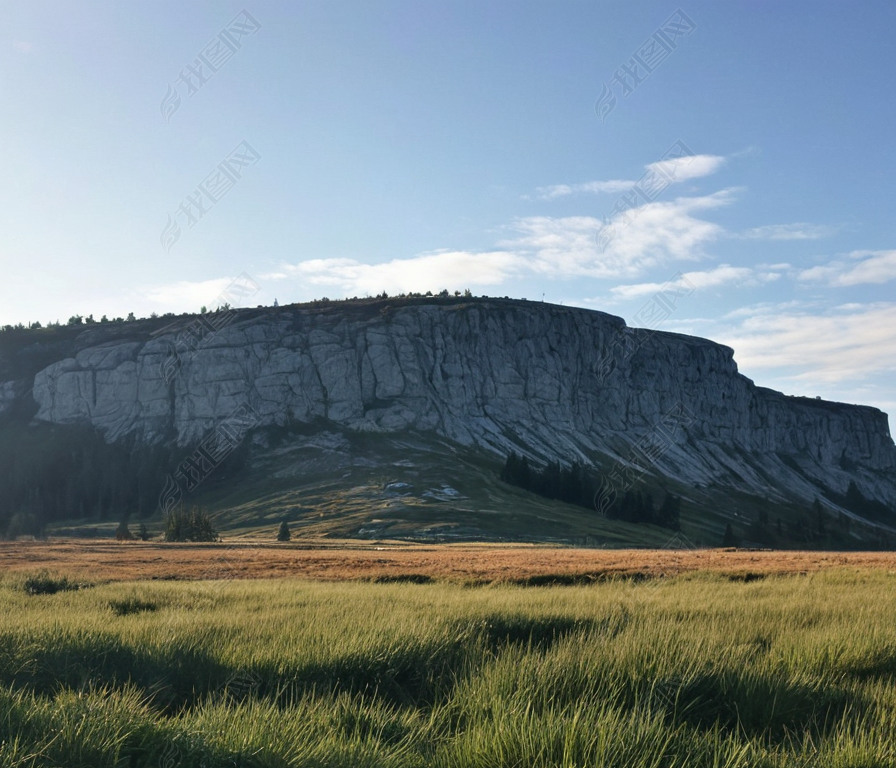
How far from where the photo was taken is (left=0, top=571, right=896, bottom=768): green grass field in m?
6.69

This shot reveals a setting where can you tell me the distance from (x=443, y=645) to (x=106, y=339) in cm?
20719

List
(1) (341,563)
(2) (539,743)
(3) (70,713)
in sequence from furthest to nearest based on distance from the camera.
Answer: (1) (341,563)
(3) (70,713)
(2) (539,743)

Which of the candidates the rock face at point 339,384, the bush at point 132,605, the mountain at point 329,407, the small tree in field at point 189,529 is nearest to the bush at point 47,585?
the bush at point 132,605

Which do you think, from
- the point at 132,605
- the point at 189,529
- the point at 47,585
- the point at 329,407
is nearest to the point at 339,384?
the point at 329,407

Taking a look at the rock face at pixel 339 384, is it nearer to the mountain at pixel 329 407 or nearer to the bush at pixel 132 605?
the mountain at pixel 329 407

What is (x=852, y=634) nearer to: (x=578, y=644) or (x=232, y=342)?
(x=578, y=644)

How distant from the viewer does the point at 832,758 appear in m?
6.85

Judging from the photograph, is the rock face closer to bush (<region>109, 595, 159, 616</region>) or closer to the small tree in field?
the small tree in field

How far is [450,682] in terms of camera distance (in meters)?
10.3

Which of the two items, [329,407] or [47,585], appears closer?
[47,585]

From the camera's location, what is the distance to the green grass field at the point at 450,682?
6.69m

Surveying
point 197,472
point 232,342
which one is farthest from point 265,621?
point 232,342

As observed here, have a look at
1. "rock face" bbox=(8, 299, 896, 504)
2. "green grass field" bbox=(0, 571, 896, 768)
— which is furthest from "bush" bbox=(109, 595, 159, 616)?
"rock face" bbox=(8, 299, 896, 504)

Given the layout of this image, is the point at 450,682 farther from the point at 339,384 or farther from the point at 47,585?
the point at 339,384
